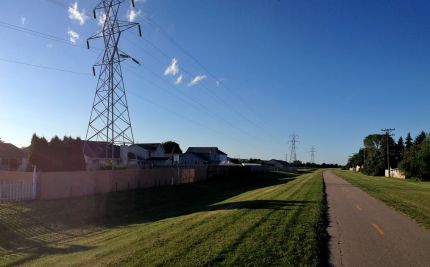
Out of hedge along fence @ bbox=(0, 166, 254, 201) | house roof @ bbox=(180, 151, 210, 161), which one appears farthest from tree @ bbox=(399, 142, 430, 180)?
house roof @ bbox=(180, 151, 210, 161)

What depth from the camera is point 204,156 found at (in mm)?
110875

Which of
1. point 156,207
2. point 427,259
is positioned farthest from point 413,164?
point 427,259

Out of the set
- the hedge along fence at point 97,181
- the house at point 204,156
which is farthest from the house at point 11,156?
the house at point 204,156

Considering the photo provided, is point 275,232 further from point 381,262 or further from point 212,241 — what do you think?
point 381,262

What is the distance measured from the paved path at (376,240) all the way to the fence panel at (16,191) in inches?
535

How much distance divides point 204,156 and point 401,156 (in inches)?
1904

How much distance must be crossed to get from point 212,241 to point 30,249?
559 centimetres

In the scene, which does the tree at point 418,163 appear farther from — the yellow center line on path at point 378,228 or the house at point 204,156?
the yellow center line on path at point 378,228

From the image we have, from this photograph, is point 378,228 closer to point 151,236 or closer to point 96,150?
point 151,236

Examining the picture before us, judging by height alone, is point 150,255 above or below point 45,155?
below

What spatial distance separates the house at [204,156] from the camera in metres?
101

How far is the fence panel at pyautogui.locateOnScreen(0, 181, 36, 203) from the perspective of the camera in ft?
62.8

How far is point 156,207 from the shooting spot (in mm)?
23906

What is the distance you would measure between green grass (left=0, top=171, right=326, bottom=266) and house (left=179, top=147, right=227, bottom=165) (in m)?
78.5
